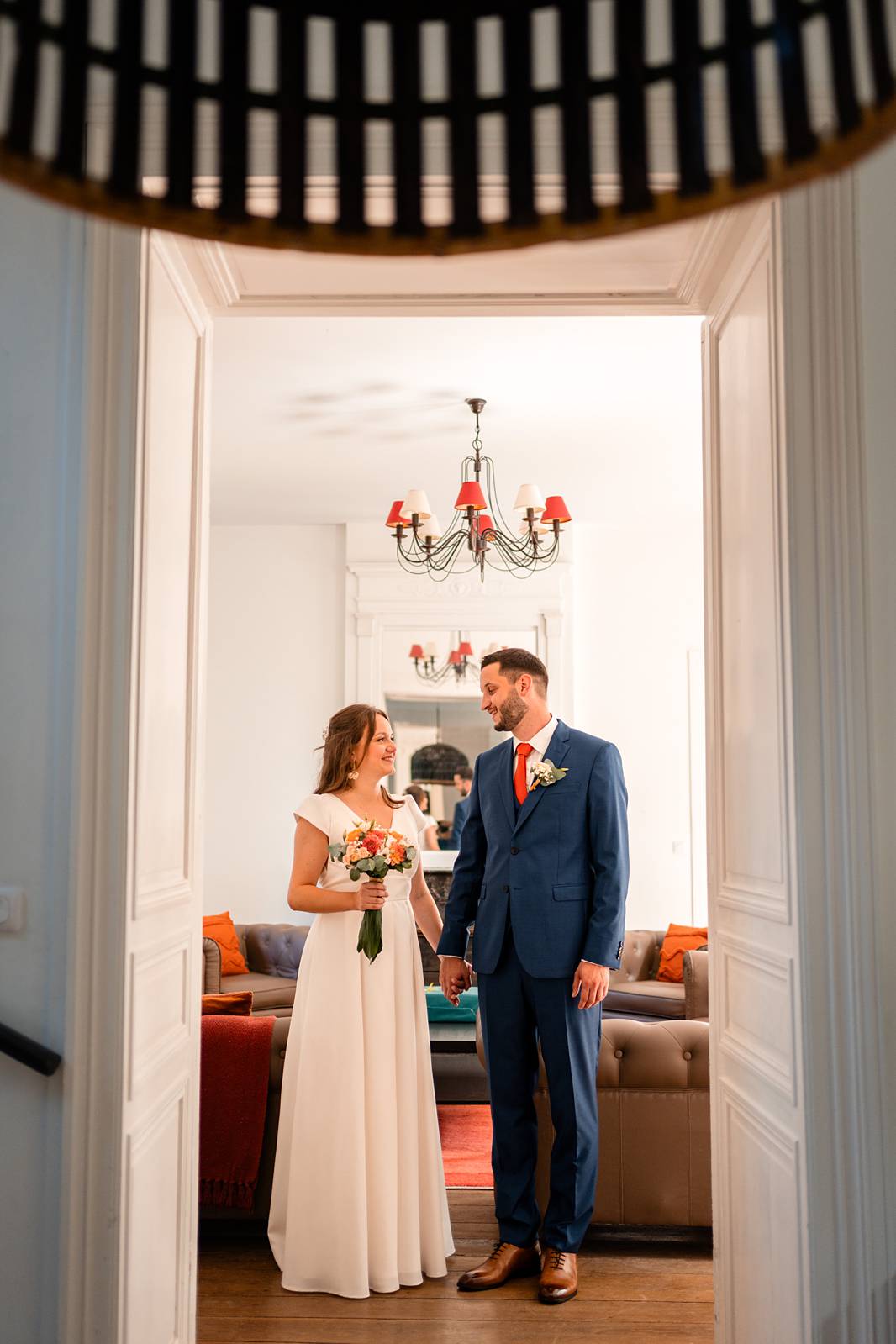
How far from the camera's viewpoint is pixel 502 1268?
3553 millimetres

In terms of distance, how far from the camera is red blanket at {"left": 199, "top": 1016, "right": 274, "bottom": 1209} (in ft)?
12.3

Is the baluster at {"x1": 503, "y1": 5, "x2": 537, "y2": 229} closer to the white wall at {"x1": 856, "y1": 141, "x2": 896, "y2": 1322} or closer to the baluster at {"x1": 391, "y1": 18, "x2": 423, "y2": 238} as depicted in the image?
the baluster at {"x1": 391, "y1": 18, "x2": 423, "y2": 238}

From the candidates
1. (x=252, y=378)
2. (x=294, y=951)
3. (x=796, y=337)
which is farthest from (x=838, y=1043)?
(x=294, y=951)

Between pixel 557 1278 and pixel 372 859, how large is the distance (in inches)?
52.8

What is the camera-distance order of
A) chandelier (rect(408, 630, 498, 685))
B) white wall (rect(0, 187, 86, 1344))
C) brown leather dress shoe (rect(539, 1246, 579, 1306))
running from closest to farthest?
1. white wall (rect(0, 187, 86, 1344))
2. brown leather dress shoe (rect(539, 1246, 579, 1306))
3. chandelier (rect(408, 630, 498, 685))

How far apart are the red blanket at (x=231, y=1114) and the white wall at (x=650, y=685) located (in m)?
4.89

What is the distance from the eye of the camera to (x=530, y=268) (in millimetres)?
2834

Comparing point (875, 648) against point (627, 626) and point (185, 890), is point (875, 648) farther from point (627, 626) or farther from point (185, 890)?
point (627, 626)

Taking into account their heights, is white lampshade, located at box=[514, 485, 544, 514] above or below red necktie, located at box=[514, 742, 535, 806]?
above

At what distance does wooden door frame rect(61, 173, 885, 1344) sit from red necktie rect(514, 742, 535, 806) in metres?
1.68

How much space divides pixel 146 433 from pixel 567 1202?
2.59 metres

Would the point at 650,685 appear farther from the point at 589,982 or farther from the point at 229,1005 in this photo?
the point at 589,982

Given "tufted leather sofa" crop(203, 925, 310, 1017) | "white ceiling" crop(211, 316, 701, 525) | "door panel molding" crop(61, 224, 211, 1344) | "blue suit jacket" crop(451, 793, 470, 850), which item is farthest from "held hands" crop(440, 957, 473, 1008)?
"blue suit jacket" crop(451, 793, 470, 850)

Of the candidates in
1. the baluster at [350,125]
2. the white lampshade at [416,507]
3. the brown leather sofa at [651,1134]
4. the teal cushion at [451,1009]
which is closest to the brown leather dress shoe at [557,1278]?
the brown leather sofa at [651,1134]
